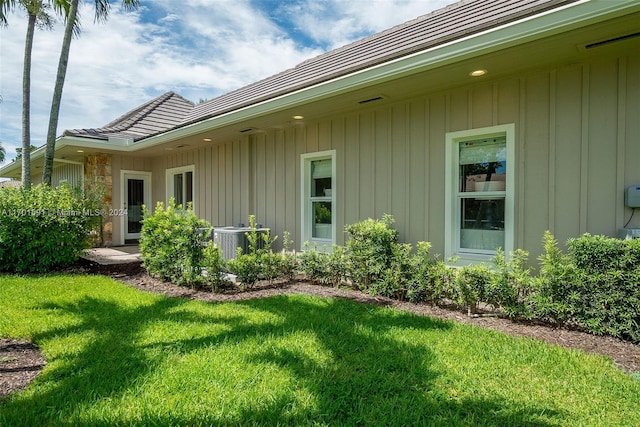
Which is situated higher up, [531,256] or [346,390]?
[531,256]

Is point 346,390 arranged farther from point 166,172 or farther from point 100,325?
point 166,172

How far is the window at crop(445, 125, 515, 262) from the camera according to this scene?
4.51 m

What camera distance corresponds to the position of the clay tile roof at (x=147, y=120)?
9484 mm

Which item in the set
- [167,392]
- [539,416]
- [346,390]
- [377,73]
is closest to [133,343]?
[167,392]

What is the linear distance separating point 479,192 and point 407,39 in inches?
98.1

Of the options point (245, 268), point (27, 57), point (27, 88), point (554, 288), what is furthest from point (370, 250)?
point (27, 57)

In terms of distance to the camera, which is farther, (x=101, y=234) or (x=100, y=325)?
(x=101, y=234)

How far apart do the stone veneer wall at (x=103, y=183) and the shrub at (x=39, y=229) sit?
291 cm

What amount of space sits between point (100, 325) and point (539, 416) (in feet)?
12.7

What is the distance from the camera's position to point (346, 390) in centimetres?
238

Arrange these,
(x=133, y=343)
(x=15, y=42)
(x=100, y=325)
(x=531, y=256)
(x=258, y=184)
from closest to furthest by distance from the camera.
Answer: (x=133, y=343) < (x=100, y=325) < (x=531, y=256) < (x=258, y=184) < (x=15, y=42)

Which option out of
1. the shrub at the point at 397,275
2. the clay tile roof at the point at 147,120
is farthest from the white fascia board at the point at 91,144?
the shrub at the point at 397,275

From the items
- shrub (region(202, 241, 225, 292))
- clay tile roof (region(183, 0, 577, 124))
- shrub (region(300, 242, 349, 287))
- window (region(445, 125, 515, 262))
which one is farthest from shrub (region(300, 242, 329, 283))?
clay tile roof (region(183, 0, 577, 124))

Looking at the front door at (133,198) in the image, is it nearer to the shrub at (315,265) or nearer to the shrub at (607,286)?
the shrub at (315,265)
